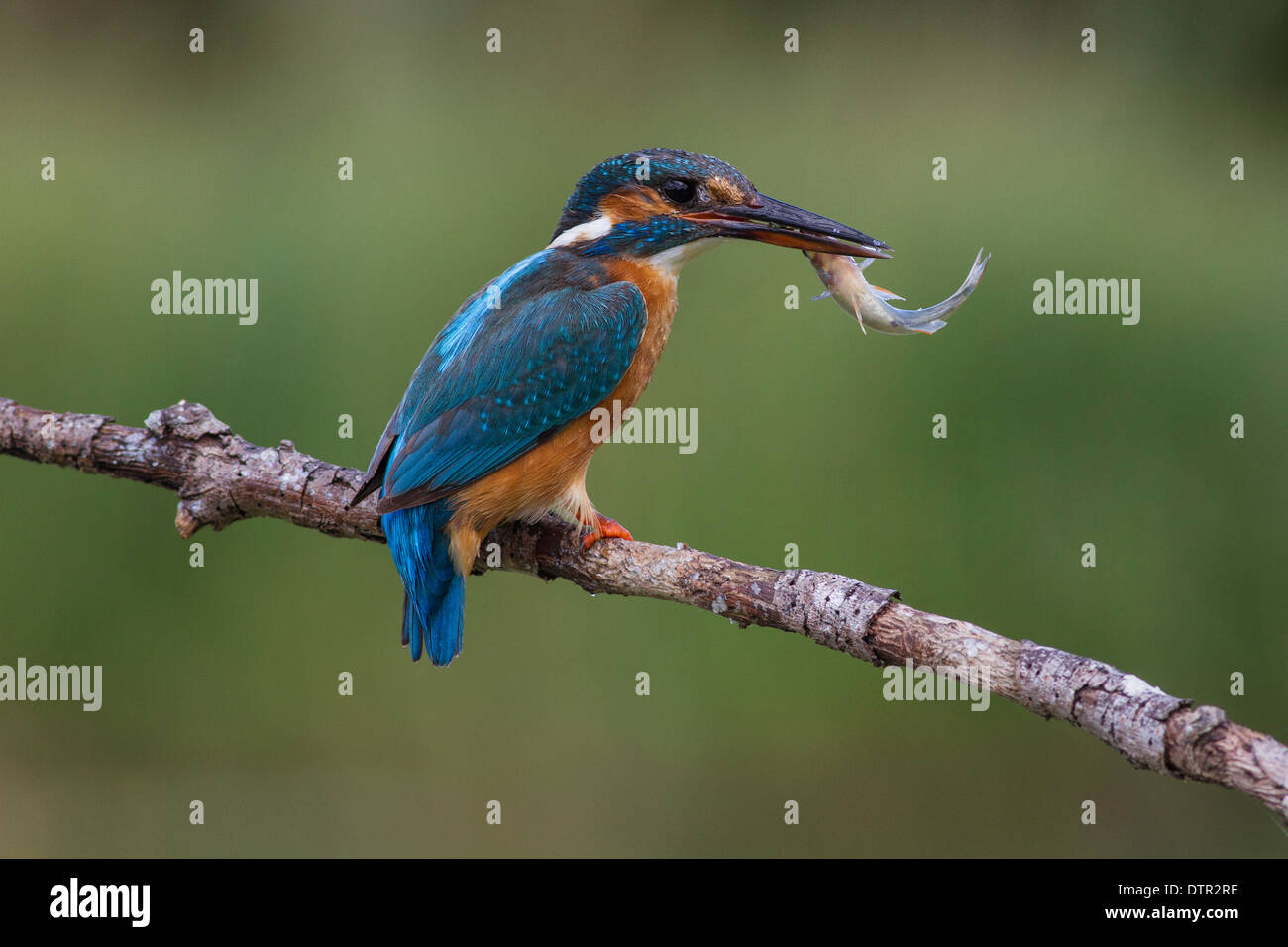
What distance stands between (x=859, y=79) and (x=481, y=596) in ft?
6.11

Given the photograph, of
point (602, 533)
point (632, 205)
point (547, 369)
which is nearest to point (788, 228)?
point (632, 205)

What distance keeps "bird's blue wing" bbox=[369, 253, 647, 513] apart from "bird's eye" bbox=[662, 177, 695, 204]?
190mm

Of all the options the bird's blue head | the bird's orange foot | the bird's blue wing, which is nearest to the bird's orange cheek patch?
the bird's blue head

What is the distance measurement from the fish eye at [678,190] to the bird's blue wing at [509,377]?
19cm

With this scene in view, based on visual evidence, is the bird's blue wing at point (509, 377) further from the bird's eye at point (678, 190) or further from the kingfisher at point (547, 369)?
the bird's eye at point (678, 190)

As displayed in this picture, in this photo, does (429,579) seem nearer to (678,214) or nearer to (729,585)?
(729,585)

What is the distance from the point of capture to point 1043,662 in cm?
138

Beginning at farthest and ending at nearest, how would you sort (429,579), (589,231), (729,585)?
(589,231) < (429,579) < (729,585)

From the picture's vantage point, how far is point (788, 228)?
2.17 m

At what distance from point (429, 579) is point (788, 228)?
3.04ft

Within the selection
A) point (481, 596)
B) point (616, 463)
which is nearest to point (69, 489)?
point (481, 596)

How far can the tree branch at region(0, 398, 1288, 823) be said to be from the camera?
123 centimetres

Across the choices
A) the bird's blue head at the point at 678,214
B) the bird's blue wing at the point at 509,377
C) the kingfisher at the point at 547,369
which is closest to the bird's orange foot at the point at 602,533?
the kingfisher at the point at 547,369

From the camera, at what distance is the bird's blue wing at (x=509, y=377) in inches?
82.4
